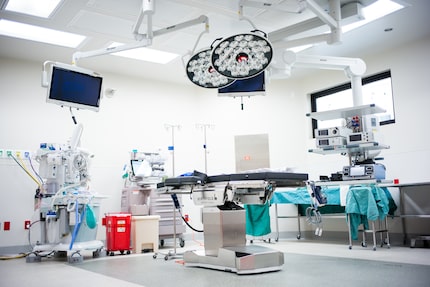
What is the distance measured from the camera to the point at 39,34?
6.04 meters

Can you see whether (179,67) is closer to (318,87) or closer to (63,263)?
(318,87)

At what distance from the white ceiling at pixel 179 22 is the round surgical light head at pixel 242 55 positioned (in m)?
0.92

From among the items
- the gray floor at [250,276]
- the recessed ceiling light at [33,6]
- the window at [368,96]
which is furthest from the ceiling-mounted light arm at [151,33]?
the window at [368,96]

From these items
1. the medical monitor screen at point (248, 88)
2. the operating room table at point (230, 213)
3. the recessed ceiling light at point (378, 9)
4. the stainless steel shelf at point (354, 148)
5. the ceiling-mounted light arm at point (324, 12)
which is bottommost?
the operating room table at point (230, 213)

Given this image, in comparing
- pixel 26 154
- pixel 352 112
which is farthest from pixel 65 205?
pixel 352 112

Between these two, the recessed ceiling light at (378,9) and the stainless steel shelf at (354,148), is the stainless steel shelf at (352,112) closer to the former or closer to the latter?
the stainless steel shelf at (354,148)

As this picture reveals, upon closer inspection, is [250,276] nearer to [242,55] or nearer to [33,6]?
[242,55]

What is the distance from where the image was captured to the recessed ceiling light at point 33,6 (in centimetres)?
505

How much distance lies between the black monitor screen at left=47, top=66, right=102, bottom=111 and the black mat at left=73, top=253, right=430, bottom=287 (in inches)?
75.5

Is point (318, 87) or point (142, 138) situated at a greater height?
point (318, 87)

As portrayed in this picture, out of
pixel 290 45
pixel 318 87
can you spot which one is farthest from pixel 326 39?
pixel 318 87

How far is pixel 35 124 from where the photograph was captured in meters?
6.80

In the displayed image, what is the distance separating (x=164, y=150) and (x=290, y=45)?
11.9 feet

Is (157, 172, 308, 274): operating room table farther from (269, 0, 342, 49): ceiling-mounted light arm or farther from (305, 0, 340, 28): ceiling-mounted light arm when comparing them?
(269, 0, 342, 49): ceiling-mounted light arm
